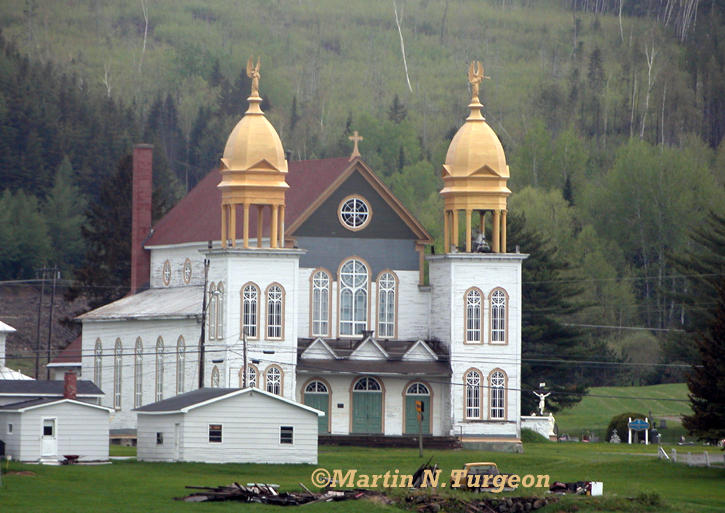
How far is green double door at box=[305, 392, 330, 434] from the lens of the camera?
267ft

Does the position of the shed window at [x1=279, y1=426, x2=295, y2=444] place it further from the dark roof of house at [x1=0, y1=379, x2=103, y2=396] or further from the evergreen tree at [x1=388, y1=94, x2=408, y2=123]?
the evergreen tree at [x1=388, y1=94, x2=408, y2=123]

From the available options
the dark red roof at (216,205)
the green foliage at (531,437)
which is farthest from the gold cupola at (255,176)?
the green foliage at (531,437)

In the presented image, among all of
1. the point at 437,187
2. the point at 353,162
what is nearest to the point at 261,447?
the point at 353,162

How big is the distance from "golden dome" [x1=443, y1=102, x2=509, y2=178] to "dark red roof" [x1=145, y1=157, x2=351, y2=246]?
15.4 feet

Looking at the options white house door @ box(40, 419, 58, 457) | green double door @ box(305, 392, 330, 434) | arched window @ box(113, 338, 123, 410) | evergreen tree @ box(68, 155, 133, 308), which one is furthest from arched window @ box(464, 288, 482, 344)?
evergreen tree @ box(68, 155, 133, 308)

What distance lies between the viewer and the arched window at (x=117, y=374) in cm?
8981

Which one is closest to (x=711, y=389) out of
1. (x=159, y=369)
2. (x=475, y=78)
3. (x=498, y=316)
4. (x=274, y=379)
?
(x=498, y=316)

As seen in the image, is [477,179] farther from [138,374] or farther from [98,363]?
[98,363]

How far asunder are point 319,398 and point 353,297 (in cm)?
517

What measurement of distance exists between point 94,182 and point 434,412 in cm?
9127

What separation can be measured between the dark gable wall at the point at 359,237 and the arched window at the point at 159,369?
7721 millimetres

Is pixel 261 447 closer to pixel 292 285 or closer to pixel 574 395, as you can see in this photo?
pixel 292 285

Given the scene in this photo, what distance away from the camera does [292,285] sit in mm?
80188

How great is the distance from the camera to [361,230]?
8425 centimetres
